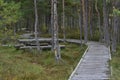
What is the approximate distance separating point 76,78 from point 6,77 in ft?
14.4

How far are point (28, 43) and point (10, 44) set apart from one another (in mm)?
18866

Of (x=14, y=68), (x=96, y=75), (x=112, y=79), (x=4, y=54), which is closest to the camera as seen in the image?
(x=112, y=79)

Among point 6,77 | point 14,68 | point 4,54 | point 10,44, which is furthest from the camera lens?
point 4,54

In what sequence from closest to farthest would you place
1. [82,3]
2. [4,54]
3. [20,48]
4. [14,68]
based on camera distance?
[14,68]
[4,54]
[20,48]
[82,3]

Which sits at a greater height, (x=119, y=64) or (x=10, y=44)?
(x=10, y=44)

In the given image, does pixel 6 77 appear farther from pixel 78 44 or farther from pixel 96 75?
pixel 78 44

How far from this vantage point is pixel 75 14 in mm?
51938

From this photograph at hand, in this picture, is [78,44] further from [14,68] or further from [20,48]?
[14,68]

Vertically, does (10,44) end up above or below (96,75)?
above

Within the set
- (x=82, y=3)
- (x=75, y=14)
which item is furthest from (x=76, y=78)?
(x=75, y=14)

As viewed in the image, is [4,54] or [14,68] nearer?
[14,68]

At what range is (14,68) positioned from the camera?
19.1 m

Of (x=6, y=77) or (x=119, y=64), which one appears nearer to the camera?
(x=6, y=77)

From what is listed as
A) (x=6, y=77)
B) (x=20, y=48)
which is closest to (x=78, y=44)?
(x=20, y=48)
